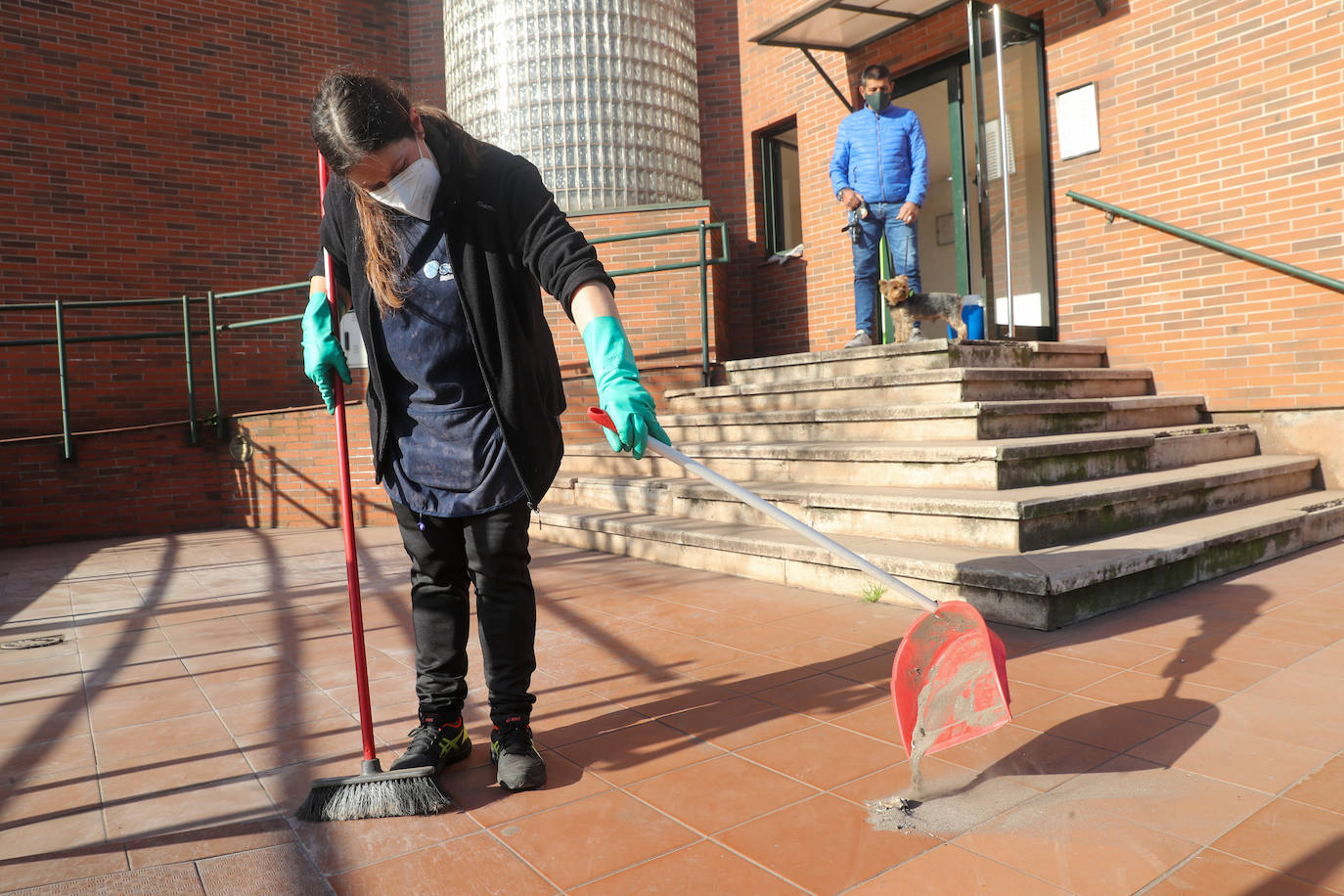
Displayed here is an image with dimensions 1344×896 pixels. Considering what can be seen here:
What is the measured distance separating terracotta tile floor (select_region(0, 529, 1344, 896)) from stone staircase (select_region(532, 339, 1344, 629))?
8.5 inches

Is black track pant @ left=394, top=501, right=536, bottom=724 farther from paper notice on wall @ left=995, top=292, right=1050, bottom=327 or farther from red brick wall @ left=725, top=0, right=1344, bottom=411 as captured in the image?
paper notice on wall @ left=995, top=292, right=1050, bottom=327

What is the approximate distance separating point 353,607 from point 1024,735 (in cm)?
179

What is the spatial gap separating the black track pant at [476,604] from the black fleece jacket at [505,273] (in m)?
0.19

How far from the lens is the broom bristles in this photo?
6.66ft

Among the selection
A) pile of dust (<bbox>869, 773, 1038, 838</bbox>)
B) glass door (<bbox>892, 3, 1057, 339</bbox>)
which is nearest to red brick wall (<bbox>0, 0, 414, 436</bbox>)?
glass door (<bbox>892, 3, 1057, 339</bbox>)

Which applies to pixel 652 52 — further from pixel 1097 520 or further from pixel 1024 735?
pixel 1024 735

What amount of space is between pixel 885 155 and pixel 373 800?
5729mm

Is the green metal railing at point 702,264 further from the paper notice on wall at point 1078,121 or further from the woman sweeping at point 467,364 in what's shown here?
the woman sweeping at point 467,364

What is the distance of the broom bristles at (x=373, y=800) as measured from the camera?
6.66 ft

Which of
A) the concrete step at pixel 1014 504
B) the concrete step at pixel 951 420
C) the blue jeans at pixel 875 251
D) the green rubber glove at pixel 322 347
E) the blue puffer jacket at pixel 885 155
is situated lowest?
the concrete step at pixel 1014 504

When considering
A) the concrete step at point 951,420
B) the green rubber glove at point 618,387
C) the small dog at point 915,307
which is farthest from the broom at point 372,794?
the small dog at point 915,307

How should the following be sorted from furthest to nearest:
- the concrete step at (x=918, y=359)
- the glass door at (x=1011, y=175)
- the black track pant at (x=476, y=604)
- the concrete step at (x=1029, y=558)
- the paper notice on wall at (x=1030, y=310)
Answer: the paper notice on wall at (x=1030, y=310) → the glass door at (x=1011, y=175) → the concrete step at (x=918, y=359) → the concrete step at (x=1029, y=558) → the black track pant at (x=476, y=604)

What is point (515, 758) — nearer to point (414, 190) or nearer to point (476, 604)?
point (476, 604)

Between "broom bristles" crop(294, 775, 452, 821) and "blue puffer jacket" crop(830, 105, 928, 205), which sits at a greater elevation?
"blue puffer jacket" crop(830, 105, 928, 205)
